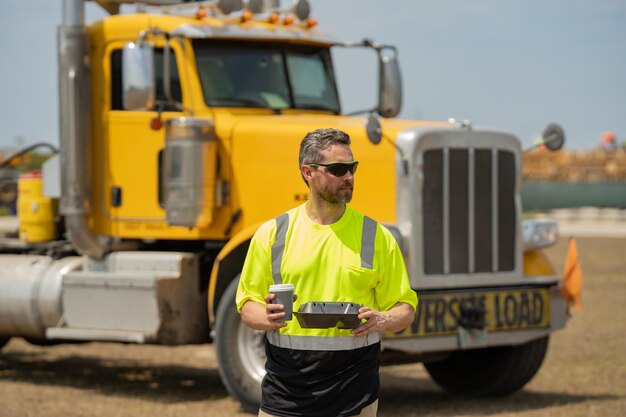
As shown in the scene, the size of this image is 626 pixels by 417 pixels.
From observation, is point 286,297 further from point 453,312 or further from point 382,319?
point 453,312

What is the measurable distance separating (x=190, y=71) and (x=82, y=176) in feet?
4.23

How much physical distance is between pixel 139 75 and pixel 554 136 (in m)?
3.39

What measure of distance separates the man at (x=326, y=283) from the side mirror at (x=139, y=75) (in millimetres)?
Result: 4801

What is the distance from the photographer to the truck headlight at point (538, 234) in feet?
35.1

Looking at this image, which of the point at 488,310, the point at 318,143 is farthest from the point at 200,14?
the point at 318,143

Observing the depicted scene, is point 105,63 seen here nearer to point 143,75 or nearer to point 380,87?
point 143,75

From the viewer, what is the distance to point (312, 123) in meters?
10.2

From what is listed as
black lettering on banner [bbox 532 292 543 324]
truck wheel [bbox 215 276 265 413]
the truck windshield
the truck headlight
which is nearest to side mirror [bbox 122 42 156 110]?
the truck windshield

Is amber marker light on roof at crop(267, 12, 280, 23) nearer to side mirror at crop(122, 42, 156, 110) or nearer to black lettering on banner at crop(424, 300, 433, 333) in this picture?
side mirror at crop(122, 42, 156, 110)

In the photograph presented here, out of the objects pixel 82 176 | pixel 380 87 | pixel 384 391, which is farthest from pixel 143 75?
pixel 384 391

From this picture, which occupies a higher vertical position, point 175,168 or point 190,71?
point 190,71

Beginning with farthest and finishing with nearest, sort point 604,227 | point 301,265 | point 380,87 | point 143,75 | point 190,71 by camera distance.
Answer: point 604,227
point 380,87
point 190,71
point 143,75
point 301,265

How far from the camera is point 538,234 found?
1077 centimetres

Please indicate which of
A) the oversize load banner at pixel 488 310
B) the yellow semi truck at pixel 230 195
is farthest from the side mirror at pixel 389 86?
the oversize load banner at pixel 488 310
